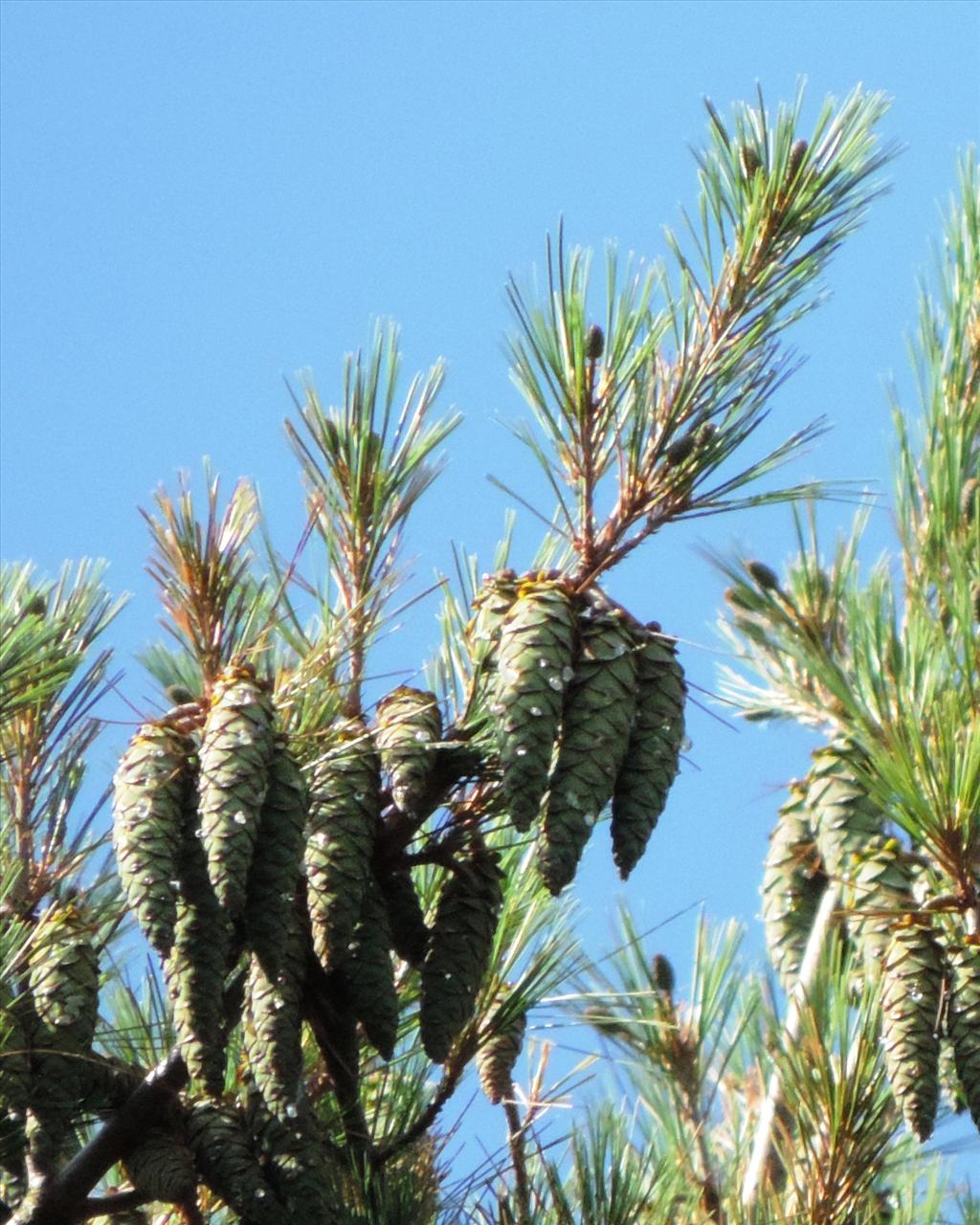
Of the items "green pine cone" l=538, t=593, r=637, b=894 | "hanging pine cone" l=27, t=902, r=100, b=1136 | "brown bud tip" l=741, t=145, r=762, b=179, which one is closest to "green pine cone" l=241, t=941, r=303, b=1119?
"hanging pine cone" l=27, t=902, r=100, b=1136

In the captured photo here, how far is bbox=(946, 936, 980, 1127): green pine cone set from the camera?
1368 mm

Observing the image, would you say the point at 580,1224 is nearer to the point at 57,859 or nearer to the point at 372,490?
the point at 57,859

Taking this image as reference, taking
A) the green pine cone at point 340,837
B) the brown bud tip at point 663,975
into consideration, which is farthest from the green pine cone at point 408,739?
the brown bud tip at point 663,975

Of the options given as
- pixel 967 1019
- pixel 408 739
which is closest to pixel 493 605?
pixel 408 739

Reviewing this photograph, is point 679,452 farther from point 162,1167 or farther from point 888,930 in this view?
point 162,1167

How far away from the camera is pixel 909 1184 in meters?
1.68

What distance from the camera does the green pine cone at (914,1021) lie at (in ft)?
4.55

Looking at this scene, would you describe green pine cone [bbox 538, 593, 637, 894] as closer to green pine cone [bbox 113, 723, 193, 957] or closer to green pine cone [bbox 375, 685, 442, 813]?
green pine cone [bbox 375, 685, 442, 813]

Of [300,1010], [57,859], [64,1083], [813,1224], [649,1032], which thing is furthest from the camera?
[649,1032]

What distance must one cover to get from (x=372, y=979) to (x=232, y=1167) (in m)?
0.18

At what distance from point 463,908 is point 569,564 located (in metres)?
0.32

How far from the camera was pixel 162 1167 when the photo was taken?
4.73 ft

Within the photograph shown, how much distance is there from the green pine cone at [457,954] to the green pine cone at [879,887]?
343 millimetres

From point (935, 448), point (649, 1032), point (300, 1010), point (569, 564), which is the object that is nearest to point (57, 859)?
point (300, 1010)
